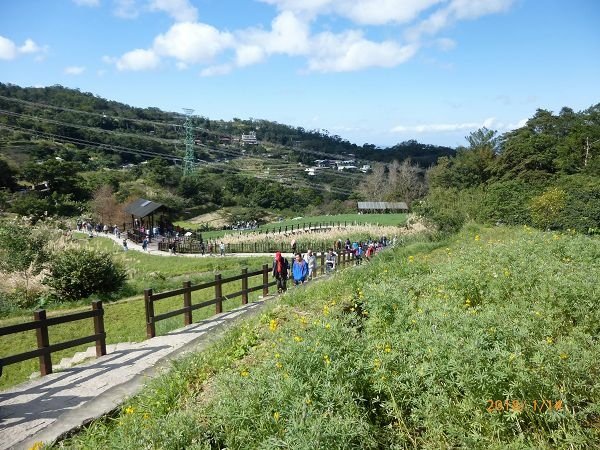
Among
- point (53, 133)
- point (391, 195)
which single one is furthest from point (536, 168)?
point (53, 133)

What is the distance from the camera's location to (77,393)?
5.97 m

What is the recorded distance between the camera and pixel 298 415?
3133 millimetres

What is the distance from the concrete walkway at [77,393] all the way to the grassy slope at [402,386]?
44 centimetres

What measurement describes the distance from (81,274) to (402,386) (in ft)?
49.9

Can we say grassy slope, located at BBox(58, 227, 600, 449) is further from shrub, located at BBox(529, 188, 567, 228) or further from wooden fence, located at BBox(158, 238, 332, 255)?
wooden fence, located at BBox(158, 238, 332, 255)

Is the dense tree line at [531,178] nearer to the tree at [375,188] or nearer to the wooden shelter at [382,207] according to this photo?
the wooden shelter at [382,207]

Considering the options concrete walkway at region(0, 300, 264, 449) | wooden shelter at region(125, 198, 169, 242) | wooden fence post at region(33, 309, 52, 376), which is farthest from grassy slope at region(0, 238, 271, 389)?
wooden shelter at region(125, 198, 169, 242)

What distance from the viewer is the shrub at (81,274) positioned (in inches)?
614

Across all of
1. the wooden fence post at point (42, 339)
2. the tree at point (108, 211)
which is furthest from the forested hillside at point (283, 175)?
the wooden fence post at point (42, 339)

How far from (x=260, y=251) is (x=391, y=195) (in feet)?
177

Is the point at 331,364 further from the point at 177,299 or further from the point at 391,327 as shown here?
the point at 177,299

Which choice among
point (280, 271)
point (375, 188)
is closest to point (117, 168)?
point (375, 188)

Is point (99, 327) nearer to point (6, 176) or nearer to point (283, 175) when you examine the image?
point (6, 176)

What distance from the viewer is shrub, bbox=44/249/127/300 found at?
51.2ft
